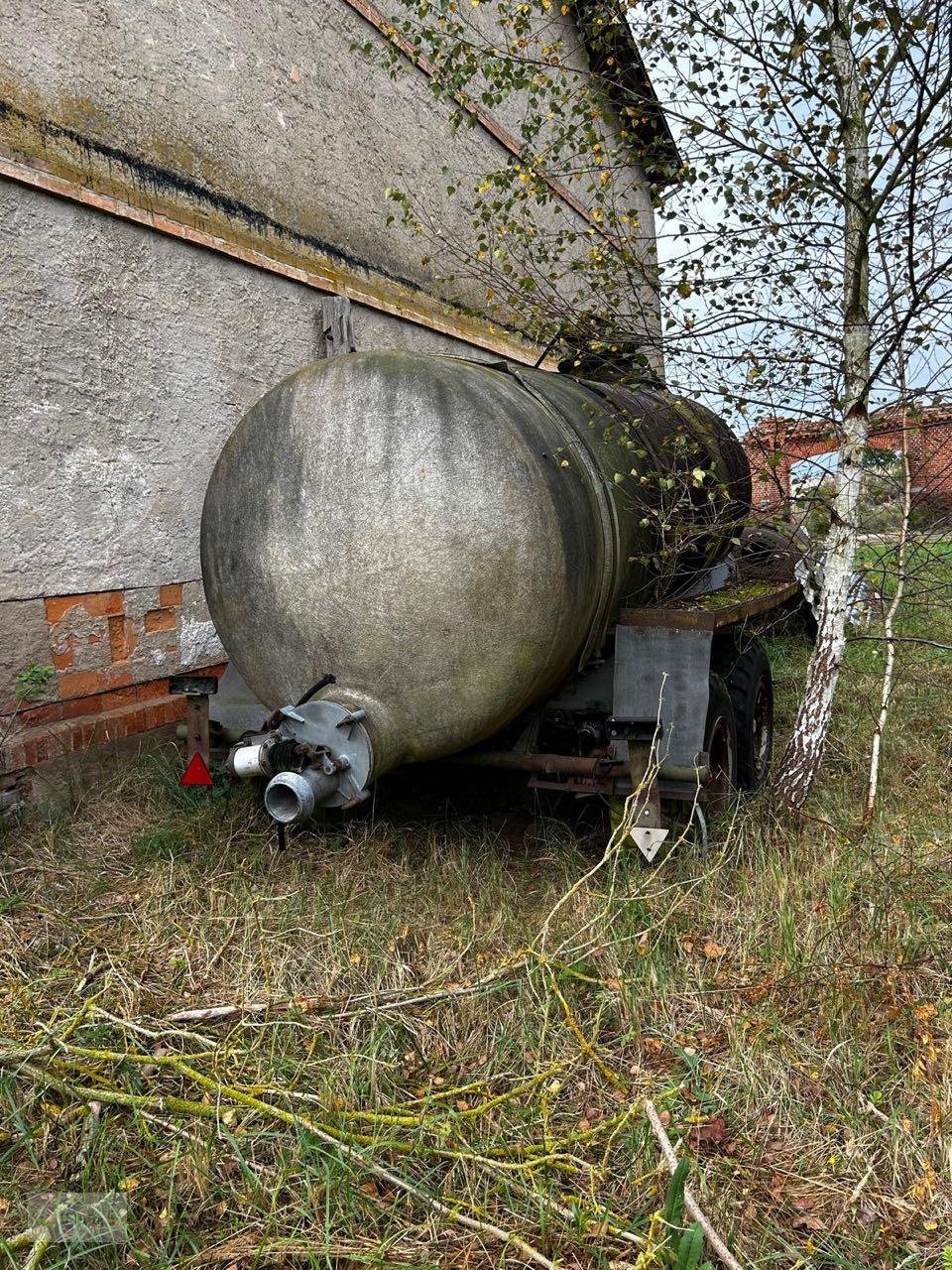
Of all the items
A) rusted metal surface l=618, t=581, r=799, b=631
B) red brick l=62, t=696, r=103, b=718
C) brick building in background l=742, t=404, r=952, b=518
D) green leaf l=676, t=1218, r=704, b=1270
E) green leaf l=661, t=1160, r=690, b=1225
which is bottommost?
green leaf l=676, t=1218, r=704, b=1270

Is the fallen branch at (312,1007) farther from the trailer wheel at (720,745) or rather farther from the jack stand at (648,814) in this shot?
the trailer wheel at (720,745)

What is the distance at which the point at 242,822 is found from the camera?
13.0 feet

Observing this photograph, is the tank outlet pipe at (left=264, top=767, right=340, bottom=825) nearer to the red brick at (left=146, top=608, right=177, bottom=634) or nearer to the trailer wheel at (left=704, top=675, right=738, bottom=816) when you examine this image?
the trailer wheel at (left=704, top=675, right=738, bottom=816)

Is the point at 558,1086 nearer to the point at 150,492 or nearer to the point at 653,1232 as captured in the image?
the point at 653,1232

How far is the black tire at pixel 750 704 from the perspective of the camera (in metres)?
4.57

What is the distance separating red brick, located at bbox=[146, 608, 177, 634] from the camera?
4.69 meters

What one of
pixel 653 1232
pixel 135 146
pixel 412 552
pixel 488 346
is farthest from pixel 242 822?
pixel 488 346

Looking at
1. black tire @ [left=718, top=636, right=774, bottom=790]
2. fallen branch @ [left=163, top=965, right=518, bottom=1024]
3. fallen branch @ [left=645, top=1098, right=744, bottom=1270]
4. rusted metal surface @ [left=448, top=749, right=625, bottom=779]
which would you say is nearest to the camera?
fallen branch @ [left=645, top=1098, right=744, bottom=1270]

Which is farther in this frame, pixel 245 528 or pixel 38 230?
pixel 38 230

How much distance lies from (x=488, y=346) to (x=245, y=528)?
5.89 meters

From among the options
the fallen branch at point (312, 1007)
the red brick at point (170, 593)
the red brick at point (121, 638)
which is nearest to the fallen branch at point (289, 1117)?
the fallen branch at point (312, 1007)

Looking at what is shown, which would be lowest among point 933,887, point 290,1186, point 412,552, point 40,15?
point 290,1186

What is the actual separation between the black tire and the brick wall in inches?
104

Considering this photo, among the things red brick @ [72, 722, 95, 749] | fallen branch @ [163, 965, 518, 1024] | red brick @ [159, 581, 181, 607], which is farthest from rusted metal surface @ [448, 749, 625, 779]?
red brick @ [159, 581, 181, 607]
